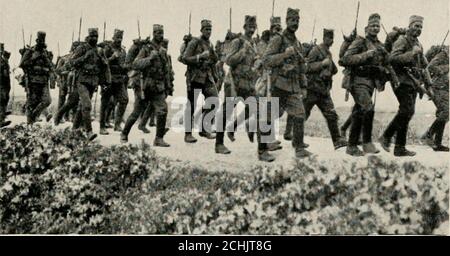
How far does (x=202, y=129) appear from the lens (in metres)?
14.6

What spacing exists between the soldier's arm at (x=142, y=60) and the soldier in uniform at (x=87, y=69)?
3.62ft

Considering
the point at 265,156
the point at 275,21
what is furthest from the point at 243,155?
the point at 275,21

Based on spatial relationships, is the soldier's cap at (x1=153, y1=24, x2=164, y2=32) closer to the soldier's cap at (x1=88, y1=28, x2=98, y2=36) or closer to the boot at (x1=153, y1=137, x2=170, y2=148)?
the soldier's cap at (x1=88, y1=28, x2=98, y2=36)

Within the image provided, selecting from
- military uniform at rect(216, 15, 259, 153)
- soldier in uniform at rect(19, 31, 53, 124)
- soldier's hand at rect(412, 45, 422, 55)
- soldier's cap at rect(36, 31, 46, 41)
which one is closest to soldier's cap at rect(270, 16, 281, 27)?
military uniform at rect(216, 15, 259, 153)

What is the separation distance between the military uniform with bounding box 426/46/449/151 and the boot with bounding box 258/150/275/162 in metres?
3.38

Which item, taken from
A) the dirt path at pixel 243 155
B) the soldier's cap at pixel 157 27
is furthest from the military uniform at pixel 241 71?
the soldier's cap at pixel 157 27

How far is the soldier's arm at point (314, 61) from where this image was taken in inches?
483

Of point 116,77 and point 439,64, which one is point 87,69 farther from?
point 439,64

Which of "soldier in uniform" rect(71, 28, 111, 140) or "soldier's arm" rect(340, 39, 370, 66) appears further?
"soldier in uniform" rect(71, 28, 111, 140)

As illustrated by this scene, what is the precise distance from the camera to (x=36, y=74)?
16234 mm

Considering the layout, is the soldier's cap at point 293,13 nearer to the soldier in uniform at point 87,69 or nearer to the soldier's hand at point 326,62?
the soldier's hand at point 326,62

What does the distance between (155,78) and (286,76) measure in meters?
3.04

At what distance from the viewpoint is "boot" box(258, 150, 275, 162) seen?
11.1m
